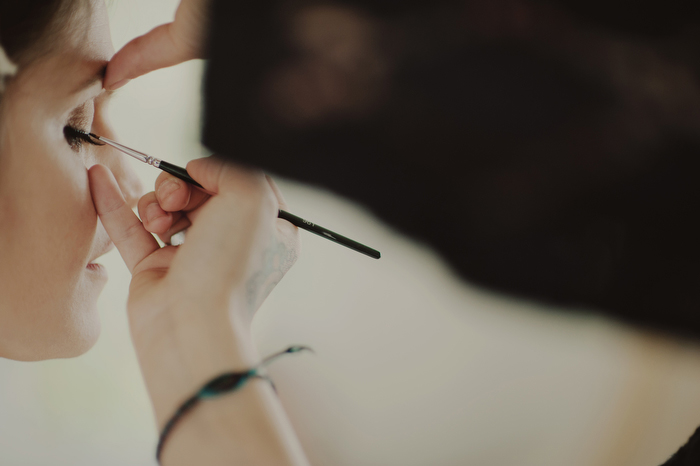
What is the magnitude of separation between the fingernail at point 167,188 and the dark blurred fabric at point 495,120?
6 centimetres

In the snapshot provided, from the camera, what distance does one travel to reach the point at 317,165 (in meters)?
0.35

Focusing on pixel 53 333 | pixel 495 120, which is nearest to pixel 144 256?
pixel 53 333

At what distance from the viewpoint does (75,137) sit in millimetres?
368

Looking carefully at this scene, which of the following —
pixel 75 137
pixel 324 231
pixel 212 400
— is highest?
pixel 75 137

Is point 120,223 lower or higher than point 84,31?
lower

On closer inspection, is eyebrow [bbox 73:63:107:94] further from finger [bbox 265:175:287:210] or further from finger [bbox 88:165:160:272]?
finger [bbox 265:175:287:210]

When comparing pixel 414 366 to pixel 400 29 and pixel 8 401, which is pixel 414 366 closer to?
pixel 400 29

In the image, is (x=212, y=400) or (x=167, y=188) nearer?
(x=212, y=400)

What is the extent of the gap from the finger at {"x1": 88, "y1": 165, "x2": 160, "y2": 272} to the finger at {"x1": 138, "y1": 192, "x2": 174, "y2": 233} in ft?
0.04

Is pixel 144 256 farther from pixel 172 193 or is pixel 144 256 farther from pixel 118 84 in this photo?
pixel 118 84

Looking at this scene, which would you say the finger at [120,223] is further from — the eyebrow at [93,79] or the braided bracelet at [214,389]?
the braided bracelet at [214,389]

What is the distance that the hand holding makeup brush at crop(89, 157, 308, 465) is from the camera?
0.89 ft

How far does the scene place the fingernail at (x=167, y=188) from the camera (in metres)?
0.38

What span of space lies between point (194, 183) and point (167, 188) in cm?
3
